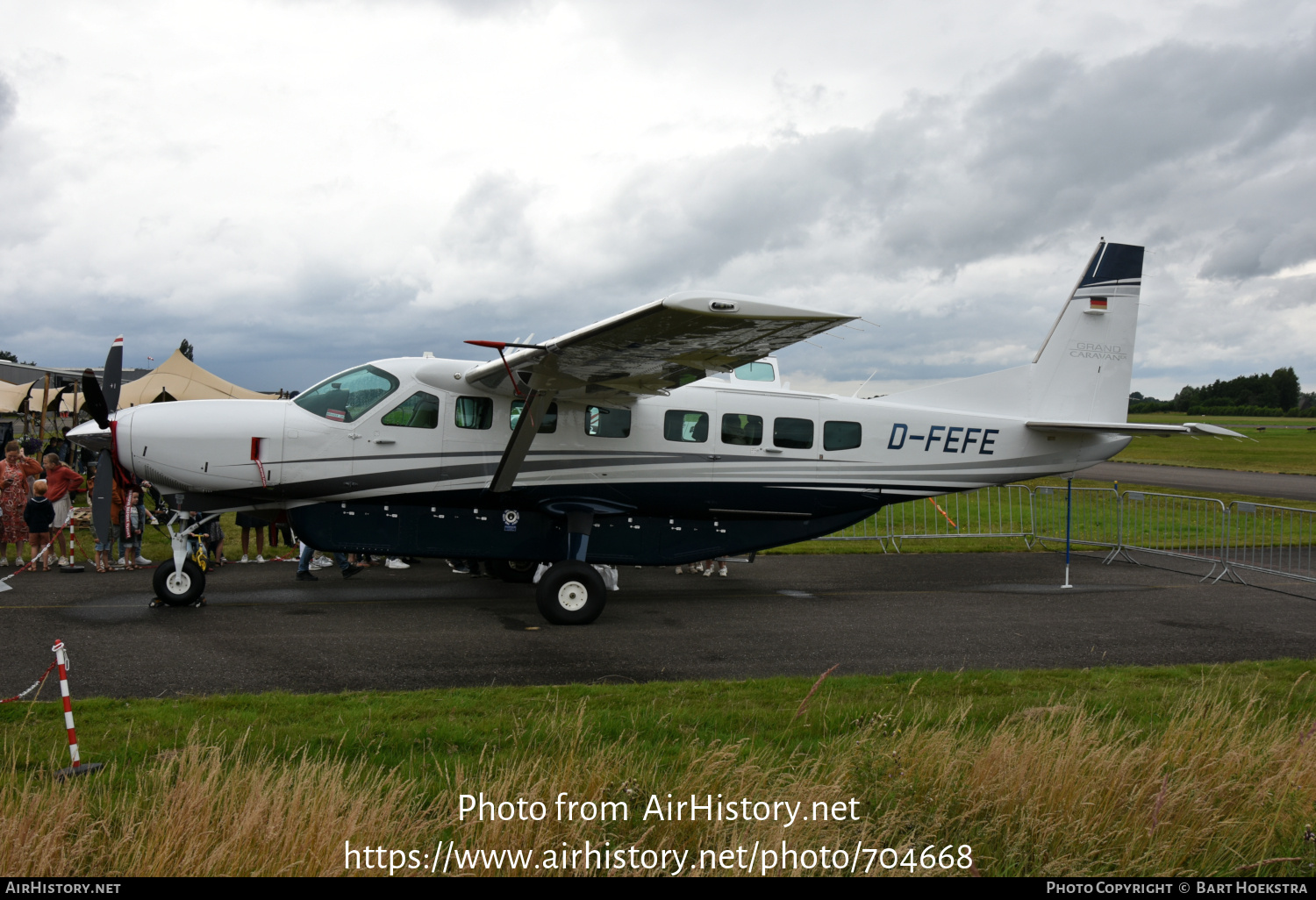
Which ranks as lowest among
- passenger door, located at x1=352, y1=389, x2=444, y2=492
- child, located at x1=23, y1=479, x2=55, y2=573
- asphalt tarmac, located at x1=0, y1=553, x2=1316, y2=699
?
asphalt tarmac, located at x1=0, y1=553, x2=1316, y2=699

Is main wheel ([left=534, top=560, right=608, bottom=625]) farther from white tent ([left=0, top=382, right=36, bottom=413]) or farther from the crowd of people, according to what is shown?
white tent ([left=0, top=382, right=36, bottom=413])

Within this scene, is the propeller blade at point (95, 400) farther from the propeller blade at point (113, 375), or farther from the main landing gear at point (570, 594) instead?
the main landing gear at point (570, 594)

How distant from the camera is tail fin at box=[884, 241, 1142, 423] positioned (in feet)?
42.9

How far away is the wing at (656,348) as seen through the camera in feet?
23.7

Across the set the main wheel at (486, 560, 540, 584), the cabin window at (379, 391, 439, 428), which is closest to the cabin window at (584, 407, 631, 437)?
the cabin window at (379, 391, 439, 428)

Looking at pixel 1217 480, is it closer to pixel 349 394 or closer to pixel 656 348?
pixel 656 348

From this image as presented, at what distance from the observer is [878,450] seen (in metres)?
12.1

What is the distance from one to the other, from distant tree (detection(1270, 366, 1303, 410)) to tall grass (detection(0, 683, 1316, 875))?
5454 inches

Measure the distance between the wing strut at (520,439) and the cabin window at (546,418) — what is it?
0.62 ft

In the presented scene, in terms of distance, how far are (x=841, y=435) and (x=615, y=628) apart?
180 inches

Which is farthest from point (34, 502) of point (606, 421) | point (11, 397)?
point (11, 397)

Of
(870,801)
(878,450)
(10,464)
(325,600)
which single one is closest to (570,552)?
(325,600)

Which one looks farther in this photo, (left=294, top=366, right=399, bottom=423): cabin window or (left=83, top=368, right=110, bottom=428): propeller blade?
(left=294, top=366, right=399, bottom=423): cabin window
